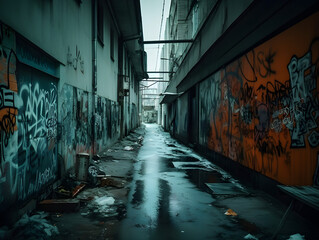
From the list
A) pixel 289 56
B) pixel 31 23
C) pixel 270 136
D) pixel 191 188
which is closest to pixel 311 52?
pixel 289 56

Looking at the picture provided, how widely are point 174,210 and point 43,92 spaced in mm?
3134

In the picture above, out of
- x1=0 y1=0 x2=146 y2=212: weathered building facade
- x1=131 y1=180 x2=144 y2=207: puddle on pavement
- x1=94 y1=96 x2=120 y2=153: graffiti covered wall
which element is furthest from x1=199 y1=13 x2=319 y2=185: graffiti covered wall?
x1=94 y1=96 x2=120 y2=153: graffiti covered wall

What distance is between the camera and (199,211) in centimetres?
407

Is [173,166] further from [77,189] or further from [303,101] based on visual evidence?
[303,101]

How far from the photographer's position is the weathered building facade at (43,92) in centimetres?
321

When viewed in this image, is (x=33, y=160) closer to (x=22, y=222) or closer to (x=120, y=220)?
(x=22, y=222)

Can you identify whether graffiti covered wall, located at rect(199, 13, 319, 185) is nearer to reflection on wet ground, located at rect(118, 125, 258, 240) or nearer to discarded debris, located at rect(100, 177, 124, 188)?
reflection on wet ground, located at rect(118, 125, 258, 240)

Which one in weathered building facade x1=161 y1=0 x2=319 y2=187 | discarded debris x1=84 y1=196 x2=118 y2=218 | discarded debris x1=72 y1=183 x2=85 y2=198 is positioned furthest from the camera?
discarded debris x1=72 y1=183 x2=85 y2=198

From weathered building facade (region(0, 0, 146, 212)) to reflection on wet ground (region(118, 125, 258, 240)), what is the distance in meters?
1.68

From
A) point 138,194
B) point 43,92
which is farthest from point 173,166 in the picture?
point 43,92

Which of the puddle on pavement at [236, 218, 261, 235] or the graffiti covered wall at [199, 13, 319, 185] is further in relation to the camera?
the graffiti covered wall at [199, 13, 319, 185]

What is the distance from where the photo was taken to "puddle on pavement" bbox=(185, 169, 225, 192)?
586 centimetres

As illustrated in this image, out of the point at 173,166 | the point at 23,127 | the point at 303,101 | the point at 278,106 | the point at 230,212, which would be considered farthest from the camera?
the point at 173,166

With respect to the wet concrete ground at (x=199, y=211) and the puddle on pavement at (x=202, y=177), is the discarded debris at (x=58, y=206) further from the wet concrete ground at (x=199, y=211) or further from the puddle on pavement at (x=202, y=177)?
the puddle on pavement at (x=202, y=177)
